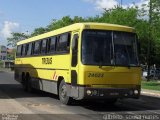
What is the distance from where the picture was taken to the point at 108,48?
17969 mm

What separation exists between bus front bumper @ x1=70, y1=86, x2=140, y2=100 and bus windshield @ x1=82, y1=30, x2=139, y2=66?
3.07ft

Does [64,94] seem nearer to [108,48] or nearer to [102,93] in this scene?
[102,93]

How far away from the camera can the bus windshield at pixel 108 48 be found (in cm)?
1773

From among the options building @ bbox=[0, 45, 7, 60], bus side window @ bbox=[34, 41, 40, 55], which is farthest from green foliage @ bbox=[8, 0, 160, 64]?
building @ bbox=[0, 45, 7, 60]

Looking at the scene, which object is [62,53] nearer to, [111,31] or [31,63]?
[111,31]

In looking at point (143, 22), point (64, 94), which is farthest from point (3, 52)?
point (64, 94)

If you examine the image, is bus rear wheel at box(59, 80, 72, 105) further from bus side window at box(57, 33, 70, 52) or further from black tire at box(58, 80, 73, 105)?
bus side window at box(57, 33, 70, 52)

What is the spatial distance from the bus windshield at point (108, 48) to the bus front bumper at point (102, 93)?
94cm

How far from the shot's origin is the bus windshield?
698 inches

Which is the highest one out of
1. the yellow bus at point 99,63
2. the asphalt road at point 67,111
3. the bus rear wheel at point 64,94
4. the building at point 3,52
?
the building at point 3,52

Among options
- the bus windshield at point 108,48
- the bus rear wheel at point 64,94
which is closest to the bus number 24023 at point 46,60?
the bus rear wheel at point 64,94

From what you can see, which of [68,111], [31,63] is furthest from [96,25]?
[31,63]

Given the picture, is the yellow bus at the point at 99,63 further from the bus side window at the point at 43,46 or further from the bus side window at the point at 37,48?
the bus side window at the point at 37,48

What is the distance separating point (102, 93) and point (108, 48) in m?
1.71
